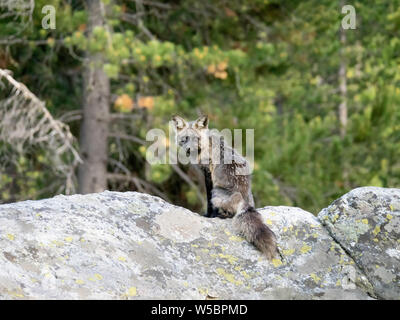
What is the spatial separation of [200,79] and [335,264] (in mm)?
9409

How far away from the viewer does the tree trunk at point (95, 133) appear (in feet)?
36.5

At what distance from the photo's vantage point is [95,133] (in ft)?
37.1

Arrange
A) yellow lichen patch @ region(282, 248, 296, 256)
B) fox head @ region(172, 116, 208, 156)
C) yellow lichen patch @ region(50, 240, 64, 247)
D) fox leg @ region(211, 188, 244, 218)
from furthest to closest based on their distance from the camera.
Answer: fox head @ region(172, 116, 208, 156)
fox leg @ region(211, 188, 244, 218)
yellow lichen patch @ region(282, 248, 296, 256)
yellow lichen patch @ region(50, 240, 64, 247)

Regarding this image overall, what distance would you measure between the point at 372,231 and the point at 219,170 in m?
1.88

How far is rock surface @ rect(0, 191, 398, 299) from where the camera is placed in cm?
278

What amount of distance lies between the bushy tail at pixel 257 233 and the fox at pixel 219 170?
0.06 metres

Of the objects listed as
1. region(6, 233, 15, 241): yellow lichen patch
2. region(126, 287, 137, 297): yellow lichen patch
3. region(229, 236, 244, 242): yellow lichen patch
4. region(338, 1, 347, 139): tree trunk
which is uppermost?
region(338, 1, 347, 139): tree trunk

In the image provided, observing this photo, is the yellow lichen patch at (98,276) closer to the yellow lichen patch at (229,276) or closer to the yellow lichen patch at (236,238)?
the yellow lichen patch at (229,276)

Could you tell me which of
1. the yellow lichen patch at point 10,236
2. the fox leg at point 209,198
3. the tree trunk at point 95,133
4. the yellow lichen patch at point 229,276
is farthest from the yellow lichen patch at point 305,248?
the tree trunk at point 95,133

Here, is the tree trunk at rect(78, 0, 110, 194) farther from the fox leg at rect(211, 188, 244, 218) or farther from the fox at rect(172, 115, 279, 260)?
the fox leg at rect(211, 188, 244, 218)

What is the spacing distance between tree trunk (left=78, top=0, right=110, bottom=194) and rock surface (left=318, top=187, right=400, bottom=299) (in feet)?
26.0

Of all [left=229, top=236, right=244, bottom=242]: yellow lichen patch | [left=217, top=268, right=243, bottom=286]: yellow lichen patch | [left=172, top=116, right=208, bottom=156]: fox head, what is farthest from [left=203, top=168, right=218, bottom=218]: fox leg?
[left=217, top=268, right=243, bottom=286]: yellow lichen patch

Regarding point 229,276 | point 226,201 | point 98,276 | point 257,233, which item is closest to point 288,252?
point 257,233
